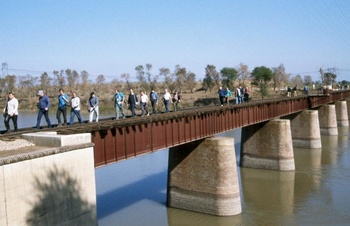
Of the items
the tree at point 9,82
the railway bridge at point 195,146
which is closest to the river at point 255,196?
the railway bridge at point 195,146

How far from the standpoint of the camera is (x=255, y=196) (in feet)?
77.5

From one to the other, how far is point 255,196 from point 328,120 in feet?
87.1

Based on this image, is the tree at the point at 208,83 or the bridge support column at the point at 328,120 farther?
the tree at the point at 208,83

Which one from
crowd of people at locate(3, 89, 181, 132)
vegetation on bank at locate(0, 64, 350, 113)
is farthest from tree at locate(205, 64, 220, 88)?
crowd of people at locate(3, 89, 181, 132)

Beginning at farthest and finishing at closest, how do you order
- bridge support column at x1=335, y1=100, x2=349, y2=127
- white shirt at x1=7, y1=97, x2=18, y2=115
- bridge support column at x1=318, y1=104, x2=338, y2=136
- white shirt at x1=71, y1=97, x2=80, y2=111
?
bridge support column at x1=335, y1=100, x2=349, y2=127 < bridge support column at x1=318, y1=104, x2=338, y2=136 < white shirt at x1=71, y1=97, x2=80, y2=111 < white shirt at x1=7, y1=97, x2=18, y2=115

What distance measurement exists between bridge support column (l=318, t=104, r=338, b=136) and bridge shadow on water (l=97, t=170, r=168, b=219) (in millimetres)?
26835

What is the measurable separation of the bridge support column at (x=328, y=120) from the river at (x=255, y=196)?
12.9 metres

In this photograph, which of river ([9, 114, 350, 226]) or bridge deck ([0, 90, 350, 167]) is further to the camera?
river ([9, 114, 350, 226])

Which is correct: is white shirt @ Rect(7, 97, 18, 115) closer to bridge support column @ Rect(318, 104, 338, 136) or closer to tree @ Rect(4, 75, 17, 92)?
bridge support column @ Rect(318, 104, 338, 136)

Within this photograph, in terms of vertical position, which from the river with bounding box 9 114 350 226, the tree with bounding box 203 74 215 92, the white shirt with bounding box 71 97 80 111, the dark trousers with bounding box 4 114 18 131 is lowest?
the river with bounding box 9 114 350 226

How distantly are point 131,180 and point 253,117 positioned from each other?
9563mm

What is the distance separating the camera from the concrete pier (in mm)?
8812

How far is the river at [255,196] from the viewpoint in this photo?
763 inches

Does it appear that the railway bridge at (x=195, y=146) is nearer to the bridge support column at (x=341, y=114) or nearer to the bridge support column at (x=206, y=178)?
the bridge support column at (x=206, y=178)
